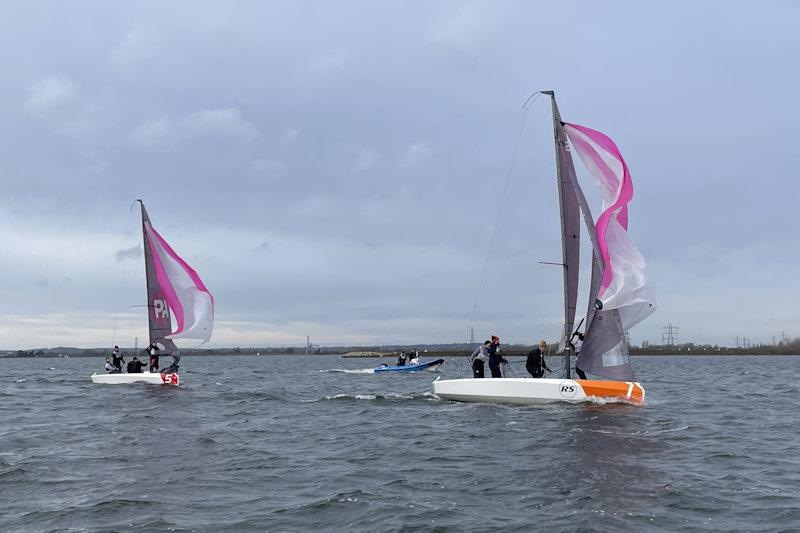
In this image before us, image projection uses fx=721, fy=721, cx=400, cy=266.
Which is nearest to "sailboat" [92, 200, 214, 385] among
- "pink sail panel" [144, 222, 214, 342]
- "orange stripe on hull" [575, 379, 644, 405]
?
"pink sail panel" [144, 222, 214, 342]

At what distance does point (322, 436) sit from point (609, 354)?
9.26 metres

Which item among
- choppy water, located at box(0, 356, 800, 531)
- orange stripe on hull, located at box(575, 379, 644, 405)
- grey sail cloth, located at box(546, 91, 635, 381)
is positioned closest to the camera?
choppy water, located at box(0, 356, 800, 531)

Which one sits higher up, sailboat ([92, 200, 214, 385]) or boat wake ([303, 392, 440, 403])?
sailboat ([92, 200, 214, 385])

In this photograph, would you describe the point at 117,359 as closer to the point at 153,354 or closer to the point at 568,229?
the point at 153,354

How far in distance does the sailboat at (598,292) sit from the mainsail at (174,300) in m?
17.1

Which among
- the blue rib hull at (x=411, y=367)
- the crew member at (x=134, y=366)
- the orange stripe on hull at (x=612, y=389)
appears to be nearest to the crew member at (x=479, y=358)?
the orange stripe on hull at (x=612, y=389)

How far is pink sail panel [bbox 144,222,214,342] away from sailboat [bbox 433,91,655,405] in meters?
17.0

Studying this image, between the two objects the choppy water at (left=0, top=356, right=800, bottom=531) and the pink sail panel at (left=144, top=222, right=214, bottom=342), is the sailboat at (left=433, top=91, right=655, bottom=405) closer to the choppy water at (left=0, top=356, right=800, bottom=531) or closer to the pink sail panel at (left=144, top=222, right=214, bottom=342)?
the choppy water at (left=0, top=356, right=800, bottom=531)

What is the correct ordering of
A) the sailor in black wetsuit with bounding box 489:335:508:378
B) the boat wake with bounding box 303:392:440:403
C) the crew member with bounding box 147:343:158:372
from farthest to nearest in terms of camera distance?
1. the crew member with bounding box 147:343:158:372
2. the boat wake with bounding box 303:392:440:403
3. the sailor in black wetsuit with bounding box 489:335:508:378

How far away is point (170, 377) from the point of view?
32875 millimetres

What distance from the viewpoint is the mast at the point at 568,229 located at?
22.8 meters

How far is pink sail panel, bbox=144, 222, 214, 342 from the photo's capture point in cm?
3588

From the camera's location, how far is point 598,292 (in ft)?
70.7

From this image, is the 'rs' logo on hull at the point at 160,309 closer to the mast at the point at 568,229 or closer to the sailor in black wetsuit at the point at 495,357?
the sailor in black wetsuit at the point at 495,357
